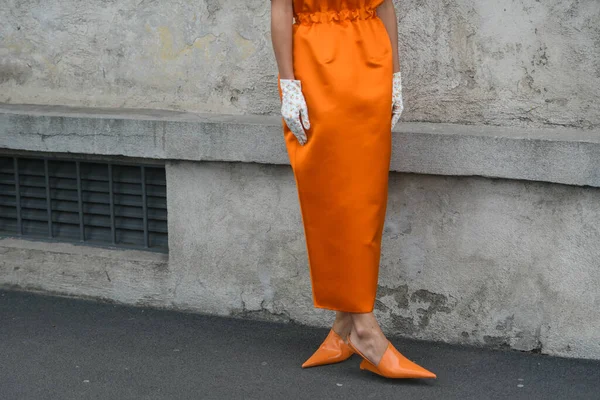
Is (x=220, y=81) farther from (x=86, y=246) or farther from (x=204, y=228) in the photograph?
(x=86, y=246)

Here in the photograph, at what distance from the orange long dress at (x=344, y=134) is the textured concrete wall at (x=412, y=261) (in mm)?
511

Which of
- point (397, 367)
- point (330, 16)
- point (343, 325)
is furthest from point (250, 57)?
point (397, 367)

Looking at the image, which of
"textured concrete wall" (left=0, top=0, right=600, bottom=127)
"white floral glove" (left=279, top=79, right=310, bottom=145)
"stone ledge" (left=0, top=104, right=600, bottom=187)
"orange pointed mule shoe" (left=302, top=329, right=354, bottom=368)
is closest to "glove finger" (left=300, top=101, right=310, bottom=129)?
"white floral glove" (left=279, top=79, right=310, bottom=145)

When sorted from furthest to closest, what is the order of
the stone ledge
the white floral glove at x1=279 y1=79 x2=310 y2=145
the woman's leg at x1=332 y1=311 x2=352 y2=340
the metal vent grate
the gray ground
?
the metal vent grate, the woman's leg at x1=332 y1=311 x2=352 y2=340, the stone ledge, the gray ground, the white floral glove at x1=279 y1=79 x2=310 y2=145

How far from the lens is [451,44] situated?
3.90 meters

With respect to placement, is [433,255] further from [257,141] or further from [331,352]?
[257,141]

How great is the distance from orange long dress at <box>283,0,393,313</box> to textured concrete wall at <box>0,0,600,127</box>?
58 cm

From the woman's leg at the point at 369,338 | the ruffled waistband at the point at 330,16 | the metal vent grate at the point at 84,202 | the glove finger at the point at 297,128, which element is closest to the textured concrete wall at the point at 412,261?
the metal vent grate at the point at 84,202

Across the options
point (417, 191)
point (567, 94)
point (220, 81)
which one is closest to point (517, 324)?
point (417, 191)

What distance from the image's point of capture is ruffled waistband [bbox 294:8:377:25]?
3359 mm

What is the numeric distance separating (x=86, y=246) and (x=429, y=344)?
188 cm

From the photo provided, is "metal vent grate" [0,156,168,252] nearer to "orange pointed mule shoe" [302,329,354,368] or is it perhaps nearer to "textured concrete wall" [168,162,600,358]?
"textured concrete wall" [168,162,600,358]

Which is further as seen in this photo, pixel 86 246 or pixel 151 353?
pixel 86 246

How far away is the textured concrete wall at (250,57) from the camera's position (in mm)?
3760
